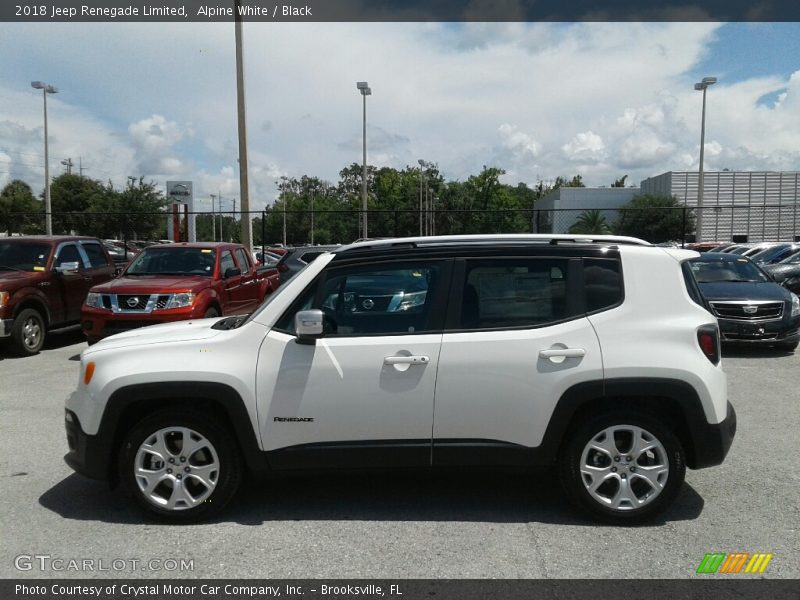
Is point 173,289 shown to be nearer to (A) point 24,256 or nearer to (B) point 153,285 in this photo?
(B) point 153,285

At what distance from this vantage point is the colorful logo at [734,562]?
3752 millimetres

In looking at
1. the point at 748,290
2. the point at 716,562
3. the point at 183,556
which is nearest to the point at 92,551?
the point at 183,556

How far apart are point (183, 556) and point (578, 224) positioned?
4193 cm

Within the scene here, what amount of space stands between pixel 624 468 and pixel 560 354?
80cm

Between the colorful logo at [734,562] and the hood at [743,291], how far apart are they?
7.09 m

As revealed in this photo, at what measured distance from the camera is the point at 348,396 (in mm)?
4234

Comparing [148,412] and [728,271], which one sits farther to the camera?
[728,271]

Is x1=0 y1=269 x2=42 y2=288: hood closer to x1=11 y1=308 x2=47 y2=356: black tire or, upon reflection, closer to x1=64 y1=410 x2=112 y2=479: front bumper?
x1=11 y1=308 x2=47 y2=356: black tire

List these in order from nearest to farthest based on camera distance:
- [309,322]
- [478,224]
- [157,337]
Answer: [309,322]
[157,337]
[478,224]

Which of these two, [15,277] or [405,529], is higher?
[15,277]

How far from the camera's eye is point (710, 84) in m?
33.2

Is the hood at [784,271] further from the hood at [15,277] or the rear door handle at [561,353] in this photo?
the hood at [15,277]

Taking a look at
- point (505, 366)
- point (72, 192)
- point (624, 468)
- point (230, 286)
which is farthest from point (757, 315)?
point (72, 192)

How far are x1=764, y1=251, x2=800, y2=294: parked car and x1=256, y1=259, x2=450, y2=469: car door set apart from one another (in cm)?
1720
